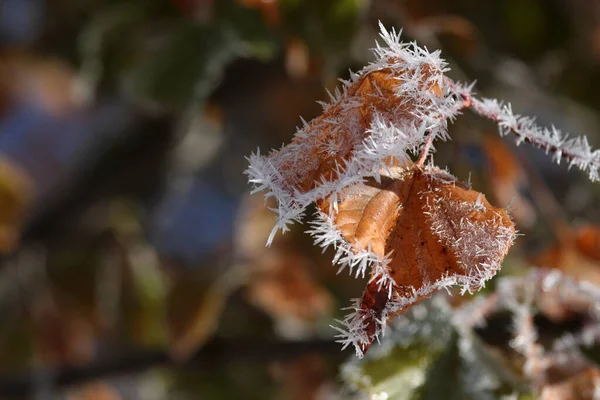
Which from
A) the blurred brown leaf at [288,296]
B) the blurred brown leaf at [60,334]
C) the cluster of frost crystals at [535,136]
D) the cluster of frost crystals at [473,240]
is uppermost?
the cluster of frost crystals at [535,136]

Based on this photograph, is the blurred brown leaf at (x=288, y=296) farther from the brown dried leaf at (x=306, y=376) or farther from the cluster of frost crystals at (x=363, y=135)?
the cluster of frost crystals at (x=363, y=135)

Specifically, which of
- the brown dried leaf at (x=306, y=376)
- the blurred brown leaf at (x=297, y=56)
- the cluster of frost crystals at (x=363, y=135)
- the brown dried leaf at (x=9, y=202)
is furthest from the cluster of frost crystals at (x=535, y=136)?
the brown dried leaf at (x=9, y=202)

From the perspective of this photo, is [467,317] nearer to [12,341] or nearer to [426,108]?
[426,108]

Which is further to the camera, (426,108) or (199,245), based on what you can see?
(199,245)

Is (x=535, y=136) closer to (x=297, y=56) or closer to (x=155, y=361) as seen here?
(x=297, y=56)

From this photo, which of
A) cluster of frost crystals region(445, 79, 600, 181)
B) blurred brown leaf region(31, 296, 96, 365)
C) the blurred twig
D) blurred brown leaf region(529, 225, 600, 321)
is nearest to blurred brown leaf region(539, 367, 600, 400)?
blurred brown leaf region(529, 225, 600, 321)

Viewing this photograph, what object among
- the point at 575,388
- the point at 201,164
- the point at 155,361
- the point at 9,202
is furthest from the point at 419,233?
the point at 201,164

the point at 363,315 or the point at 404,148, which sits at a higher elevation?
the point at 404,148

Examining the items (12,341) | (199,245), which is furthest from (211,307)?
(199,245)
